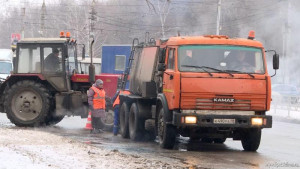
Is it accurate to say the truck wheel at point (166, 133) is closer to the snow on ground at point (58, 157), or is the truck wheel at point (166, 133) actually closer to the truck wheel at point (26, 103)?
the snow on ground at point (58, 157)

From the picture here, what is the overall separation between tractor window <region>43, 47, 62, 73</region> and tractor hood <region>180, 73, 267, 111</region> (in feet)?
22.7

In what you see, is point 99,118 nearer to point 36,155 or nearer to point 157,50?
point 157,50

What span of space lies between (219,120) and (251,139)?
130 cm

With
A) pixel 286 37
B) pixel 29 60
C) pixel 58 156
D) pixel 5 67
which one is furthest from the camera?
pixel 286 37

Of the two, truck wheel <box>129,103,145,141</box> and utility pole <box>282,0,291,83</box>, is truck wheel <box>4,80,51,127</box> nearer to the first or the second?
truck wheel <box>129,103,145,141</box>

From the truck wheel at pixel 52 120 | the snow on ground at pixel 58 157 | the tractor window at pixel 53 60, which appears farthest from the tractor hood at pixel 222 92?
the truck wheel at pixel 52 120

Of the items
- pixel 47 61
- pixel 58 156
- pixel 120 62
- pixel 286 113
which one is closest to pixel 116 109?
pixel 47 61

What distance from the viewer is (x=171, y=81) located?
527 inches

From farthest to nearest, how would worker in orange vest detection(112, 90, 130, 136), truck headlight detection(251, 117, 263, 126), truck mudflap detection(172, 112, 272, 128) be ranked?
worker in orange vest detection(112, 90, 130, 136), truck headlight detection(251, 117, 263, 126), truck mudflap detection(172, 112, 272, 128)

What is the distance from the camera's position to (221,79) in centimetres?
1312

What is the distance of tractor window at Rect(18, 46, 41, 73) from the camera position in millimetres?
19281

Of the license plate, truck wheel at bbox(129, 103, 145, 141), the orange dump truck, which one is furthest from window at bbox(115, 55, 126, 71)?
the license plate

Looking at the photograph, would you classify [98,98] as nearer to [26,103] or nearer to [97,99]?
[97,99]

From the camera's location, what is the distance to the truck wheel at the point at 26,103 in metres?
18.9
